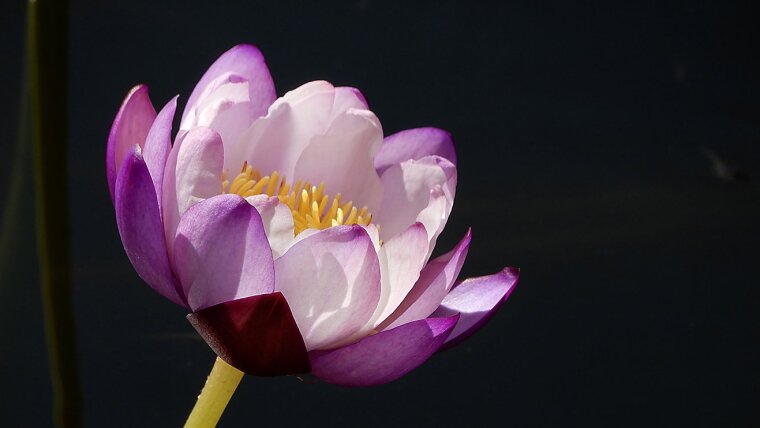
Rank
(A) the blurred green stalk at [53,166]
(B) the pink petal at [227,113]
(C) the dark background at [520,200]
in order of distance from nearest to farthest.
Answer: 1. (A) the blurred green stalk at [53,166]
2. (B) the pink petal at [227,113]
3. (C) the dark background at [520,200]

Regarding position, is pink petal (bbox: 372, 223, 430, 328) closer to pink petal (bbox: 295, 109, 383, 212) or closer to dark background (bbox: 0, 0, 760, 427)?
pink petal (bbox: 295, 109, 383, 212)

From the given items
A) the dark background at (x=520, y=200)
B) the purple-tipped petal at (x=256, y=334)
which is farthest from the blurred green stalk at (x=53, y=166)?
the dark background at (x=520, y=200)

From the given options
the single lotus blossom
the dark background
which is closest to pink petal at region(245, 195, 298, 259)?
the single lotus blossom

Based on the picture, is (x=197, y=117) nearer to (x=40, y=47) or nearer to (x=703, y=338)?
(x=40, y=47)

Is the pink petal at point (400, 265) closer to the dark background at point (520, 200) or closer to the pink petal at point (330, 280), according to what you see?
the pink petal at point (330, 280)

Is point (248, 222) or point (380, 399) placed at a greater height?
point (248, 222)

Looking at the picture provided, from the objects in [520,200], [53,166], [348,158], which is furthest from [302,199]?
[520,200]

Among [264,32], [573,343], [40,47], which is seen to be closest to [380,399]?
[573,343]

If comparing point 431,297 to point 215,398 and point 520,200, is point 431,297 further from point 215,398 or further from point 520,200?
point 520,200
